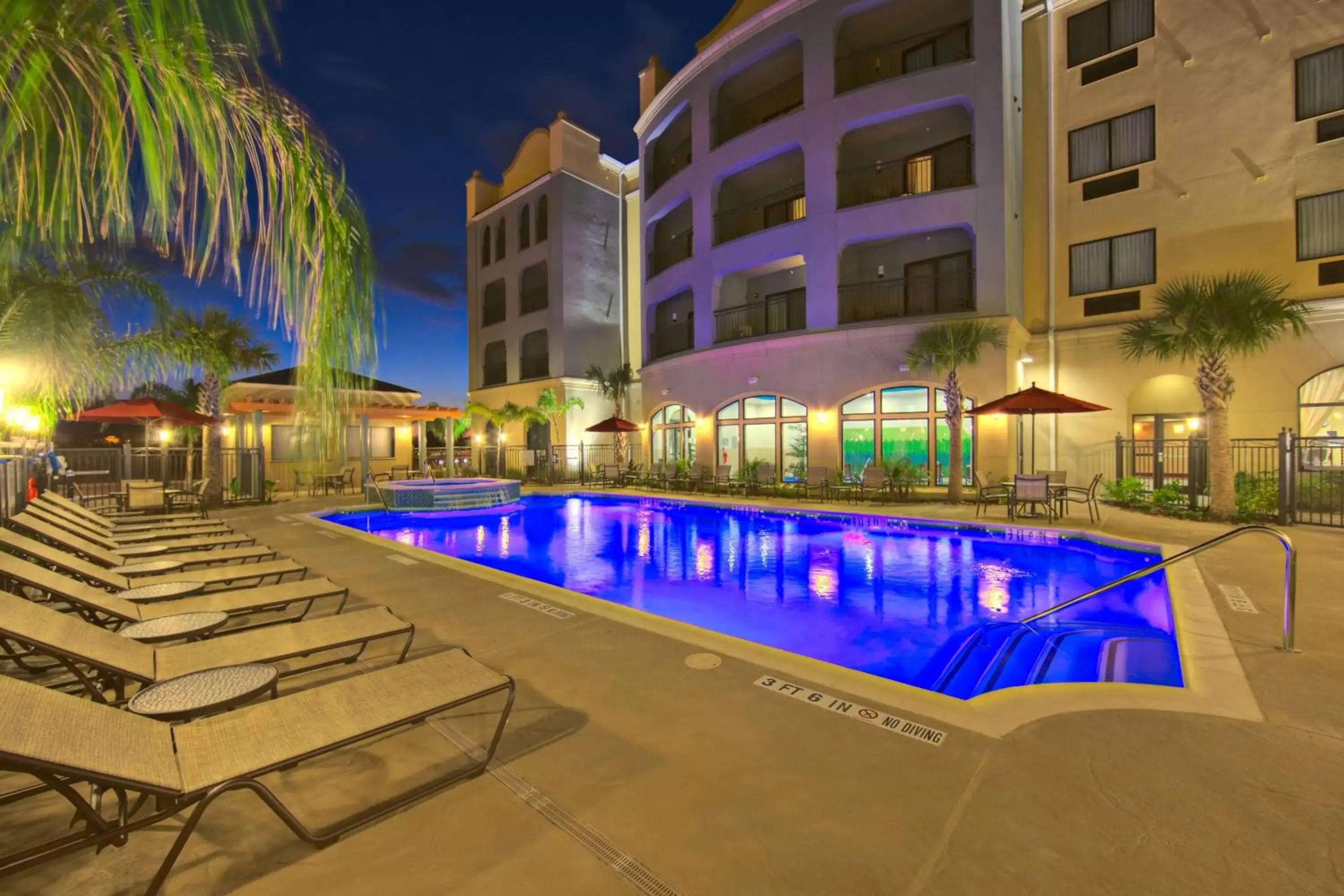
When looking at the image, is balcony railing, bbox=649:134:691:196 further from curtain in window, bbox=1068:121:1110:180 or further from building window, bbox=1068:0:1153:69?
curtain in window, bbox=1068:121:1110:180

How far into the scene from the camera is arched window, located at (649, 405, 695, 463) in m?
20.0

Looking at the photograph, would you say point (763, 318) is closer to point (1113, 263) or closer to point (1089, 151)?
point (1113, 263)

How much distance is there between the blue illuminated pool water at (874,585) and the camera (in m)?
5.26

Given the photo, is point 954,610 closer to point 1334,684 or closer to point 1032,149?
point 1334,684

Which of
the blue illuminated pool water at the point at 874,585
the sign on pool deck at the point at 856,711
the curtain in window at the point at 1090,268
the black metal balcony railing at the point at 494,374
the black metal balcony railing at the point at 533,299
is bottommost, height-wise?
the blue illuminated pool water at the point at 874,585

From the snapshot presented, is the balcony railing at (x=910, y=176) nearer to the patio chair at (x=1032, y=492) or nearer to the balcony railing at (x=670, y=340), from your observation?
the balcony railing at (x=670, y=340)

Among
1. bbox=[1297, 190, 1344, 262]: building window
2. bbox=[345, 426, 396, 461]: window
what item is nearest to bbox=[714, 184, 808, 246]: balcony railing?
bbox=[1297, 190, 1344, 262]: building window

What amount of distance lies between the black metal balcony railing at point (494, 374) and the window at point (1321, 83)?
27.4 m

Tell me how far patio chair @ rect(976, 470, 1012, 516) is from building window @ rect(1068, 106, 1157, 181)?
399 inches

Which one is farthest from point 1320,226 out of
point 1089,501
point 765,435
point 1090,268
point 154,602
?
point 154,602

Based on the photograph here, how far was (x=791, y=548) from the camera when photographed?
32.0ft

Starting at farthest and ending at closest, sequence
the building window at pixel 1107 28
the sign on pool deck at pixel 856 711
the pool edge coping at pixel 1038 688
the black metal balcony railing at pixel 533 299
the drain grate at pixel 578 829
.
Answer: the black metal balcony railing at pixel 533 299
the building window at pixel 1107 28
the pool edge coping at pixel 1038 688
the sign on pool deck at pixel 856 711
the drain grate at pixel 578 829

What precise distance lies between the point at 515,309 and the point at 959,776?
89.1ft

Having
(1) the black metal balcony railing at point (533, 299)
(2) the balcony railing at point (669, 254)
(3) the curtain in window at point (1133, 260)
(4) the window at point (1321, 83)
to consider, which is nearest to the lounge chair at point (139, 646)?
(3) the curtain in window at point (1133, 260)
